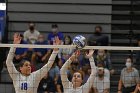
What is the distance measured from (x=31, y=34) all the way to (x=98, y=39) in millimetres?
1872

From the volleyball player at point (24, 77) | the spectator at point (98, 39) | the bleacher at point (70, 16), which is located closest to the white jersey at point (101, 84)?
the spectator at point (98, 39)

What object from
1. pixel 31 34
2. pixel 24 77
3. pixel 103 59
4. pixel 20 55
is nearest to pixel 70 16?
pixel 31 34

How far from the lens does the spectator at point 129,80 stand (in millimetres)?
12602

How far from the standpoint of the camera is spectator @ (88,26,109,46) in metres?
14.2

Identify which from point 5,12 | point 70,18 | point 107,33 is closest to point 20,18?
point 5,12

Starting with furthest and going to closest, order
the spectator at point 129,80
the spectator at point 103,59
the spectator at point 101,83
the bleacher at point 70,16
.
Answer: the bleacher at point 70,16 < the spectator at point 103,59 < the spectator at point 129,80 < the spectator at point 101,83

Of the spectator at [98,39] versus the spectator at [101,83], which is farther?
the spectator at [98,39]

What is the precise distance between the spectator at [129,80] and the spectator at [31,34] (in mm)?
2892

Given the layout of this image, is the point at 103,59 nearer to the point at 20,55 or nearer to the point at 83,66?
the point at 83,66

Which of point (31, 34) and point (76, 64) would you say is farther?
point (31, 34)

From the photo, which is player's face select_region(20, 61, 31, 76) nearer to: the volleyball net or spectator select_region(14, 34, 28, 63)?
the volleyball net

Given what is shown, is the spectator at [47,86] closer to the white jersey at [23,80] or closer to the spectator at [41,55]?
the spectator at [41,55]

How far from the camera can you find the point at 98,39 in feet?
46.5

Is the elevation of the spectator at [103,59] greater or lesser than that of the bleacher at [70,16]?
lesser
